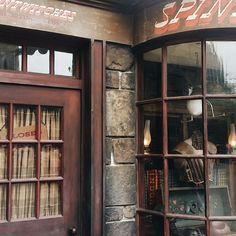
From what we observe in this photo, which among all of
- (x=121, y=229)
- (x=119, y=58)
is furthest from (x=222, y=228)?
(x=119, y=58)

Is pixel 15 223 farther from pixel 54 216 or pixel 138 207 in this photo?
pixel 138 207

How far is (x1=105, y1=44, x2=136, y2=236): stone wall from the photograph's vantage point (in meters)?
3.73

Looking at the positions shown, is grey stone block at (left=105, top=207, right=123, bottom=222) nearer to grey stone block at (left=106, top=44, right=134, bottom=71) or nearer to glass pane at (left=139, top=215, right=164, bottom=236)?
glass pane at (left=139, top=215, right=164, bottom=236)

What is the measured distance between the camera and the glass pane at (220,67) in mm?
3594

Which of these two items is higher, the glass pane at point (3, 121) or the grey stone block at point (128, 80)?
the grey stone block at point (128, 80)

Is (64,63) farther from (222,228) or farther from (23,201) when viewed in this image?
(222,228)

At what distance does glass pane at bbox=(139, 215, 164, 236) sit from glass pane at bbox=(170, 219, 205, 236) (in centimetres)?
11

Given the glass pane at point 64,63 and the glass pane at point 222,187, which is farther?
the glass pane at point 64,63

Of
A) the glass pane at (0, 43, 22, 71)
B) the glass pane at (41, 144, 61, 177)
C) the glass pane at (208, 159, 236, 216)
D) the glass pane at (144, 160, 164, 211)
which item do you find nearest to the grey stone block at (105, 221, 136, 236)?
the glass pane at (144, 160, 164, 211)

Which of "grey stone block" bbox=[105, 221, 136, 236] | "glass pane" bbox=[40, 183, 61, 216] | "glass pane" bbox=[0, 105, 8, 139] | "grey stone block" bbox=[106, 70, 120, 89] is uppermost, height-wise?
"grey stone block" bbox=[106, 70, 120, 89]

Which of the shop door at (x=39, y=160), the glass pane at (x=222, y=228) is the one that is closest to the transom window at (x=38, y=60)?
the shop door at (x=39, y=160)

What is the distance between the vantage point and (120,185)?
3785mm

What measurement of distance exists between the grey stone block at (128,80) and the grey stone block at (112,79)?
0.18 ft

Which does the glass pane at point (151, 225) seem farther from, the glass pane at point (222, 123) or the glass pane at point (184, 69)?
the glass pane at point (184, 69)
